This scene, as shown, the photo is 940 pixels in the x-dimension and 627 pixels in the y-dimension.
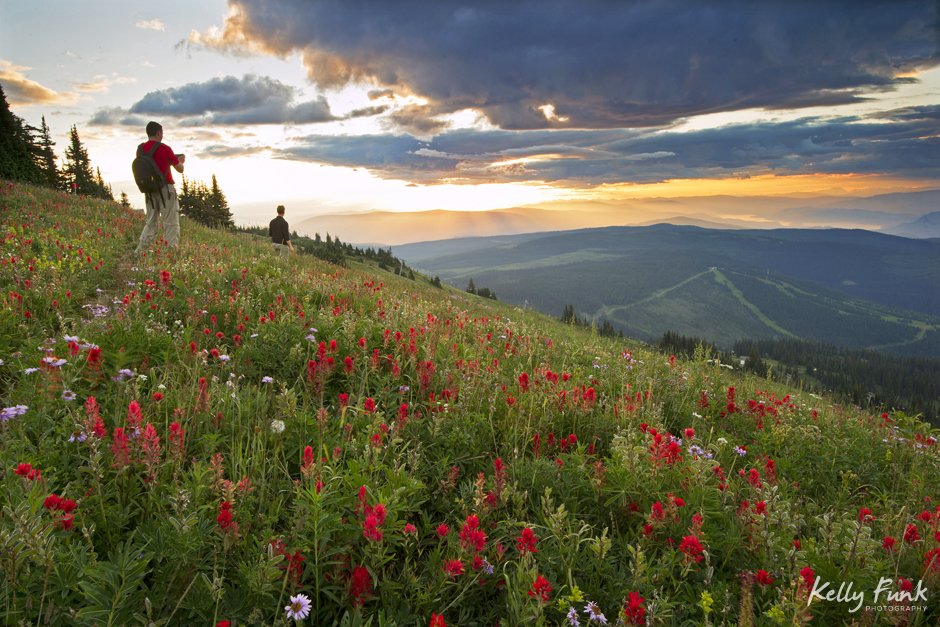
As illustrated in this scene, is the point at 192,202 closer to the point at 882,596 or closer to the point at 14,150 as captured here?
the point at 14,150

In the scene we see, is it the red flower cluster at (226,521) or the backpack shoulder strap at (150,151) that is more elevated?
the backpack shoulder strap at (150,151)

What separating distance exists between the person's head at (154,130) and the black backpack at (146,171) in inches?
8.5

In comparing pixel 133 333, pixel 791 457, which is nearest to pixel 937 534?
pixel 791 457

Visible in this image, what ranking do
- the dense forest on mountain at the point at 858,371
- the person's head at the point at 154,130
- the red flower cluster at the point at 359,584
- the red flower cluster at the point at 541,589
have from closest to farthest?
the red flower cluster at the point at 541,589 < the red flower cluster at the point at 359,584 < the person's head at the point at 154,130 < the dense forest on mountain at the point at 858,371

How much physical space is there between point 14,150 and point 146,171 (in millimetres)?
35539

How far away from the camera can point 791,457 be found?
15.1ft

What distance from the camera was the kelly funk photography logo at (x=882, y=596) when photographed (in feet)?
7.41

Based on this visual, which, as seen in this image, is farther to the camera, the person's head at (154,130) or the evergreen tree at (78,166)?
the evergreen tree at (78,166)

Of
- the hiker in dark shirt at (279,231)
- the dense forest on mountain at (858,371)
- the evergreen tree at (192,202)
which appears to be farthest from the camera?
the dense forest on mountain at (858,371)

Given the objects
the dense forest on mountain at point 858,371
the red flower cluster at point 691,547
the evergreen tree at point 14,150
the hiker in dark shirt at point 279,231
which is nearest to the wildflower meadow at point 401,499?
the red flower cluster at point 691,547

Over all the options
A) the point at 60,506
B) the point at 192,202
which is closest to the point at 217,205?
the point at 192,202

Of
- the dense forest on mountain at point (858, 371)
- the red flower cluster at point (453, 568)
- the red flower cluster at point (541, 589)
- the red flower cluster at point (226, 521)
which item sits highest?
the red flower cluster at point (226, 521)

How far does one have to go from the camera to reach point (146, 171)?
1137cm

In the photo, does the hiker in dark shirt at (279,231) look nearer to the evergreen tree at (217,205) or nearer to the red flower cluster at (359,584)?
the red flower cluster at (359,584)
